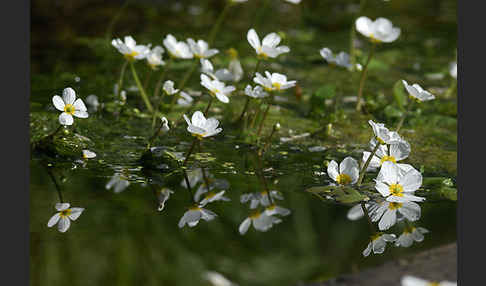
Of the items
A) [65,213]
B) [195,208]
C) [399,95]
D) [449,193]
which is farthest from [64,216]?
[399,95]

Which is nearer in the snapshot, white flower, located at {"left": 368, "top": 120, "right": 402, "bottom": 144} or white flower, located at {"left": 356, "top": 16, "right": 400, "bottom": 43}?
white flower, located at {"left": 368, "top": 120, "right": 402, "bottom": 144}

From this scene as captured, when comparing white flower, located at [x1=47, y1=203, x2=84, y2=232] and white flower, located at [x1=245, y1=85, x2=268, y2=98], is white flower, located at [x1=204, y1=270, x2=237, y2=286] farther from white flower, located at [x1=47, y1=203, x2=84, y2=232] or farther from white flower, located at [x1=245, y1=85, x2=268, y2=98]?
white flower, located at [x1=245, y1=85, x2=268, y2=98]

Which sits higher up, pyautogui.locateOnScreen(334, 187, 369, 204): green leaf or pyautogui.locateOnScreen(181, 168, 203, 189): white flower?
pyautogui.locateOnScreen(181, 168, 203, 189): white flower

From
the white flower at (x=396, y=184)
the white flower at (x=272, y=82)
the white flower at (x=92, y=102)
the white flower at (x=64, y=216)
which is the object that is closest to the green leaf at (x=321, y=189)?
the white flower at (x=396, y=184)

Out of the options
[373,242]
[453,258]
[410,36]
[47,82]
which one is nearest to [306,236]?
[373,242]

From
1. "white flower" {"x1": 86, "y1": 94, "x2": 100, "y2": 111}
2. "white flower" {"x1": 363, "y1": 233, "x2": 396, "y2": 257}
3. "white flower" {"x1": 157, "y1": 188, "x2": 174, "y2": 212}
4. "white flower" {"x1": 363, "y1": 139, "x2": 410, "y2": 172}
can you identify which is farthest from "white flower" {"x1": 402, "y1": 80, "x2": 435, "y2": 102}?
"white flower" {"x1": 86, "y1": 94, "x2": 100, "y2": 111}

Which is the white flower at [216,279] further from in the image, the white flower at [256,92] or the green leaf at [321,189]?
the white flower at [256,92]
